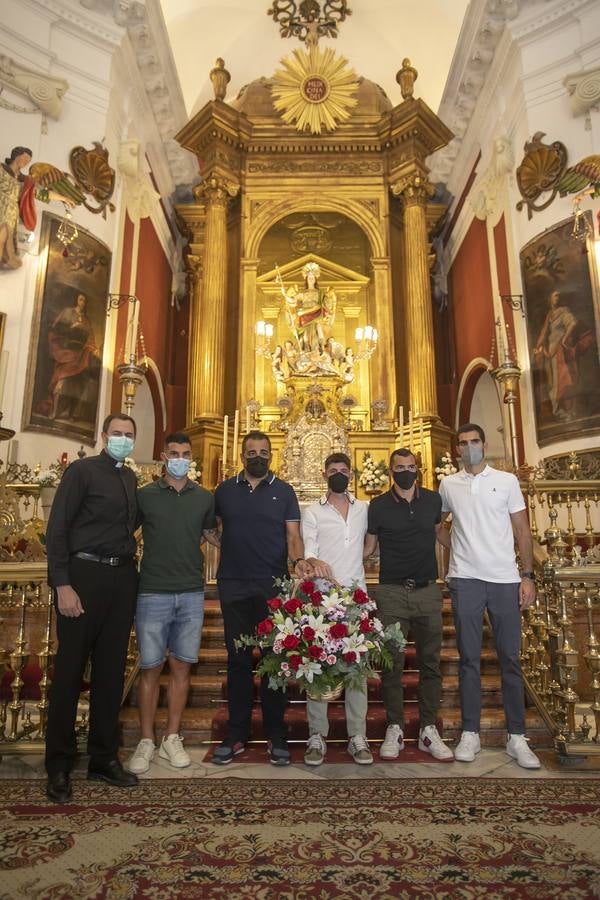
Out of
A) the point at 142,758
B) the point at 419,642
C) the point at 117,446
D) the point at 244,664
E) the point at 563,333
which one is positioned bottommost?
the point at 142,758

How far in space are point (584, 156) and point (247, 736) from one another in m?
7.78

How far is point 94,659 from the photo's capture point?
116 inches

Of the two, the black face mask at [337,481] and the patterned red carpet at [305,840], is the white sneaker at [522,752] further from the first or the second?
the black face mask at [337,481]

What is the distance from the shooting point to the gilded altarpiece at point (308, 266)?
10180 mm

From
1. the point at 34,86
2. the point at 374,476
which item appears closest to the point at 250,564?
the point at 374,476

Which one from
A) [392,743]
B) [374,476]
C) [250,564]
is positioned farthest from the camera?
[374,476]

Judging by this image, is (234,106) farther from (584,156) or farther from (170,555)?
(170,555)

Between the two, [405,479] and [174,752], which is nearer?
[174,752]

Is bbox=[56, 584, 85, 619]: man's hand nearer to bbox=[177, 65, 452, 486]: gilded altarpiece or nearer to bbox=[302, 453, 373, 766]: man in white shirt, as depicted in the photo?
bbox=[302, 453, 373, 766]: man in white shirt

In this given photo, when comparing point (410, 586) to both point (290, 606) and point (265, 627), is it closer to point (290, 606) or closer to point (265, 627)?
point (290, 606)

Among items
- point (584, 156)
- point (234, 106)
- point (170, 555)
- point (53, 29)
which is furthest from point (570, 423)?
point (234, 106)

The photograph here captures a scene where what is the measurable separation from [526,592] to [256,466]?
1.65 meters

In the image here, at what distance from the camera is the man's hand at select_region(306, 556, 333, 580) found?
3.19 metres

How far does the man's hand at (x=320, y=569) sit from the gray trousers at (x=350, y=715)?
61cm
